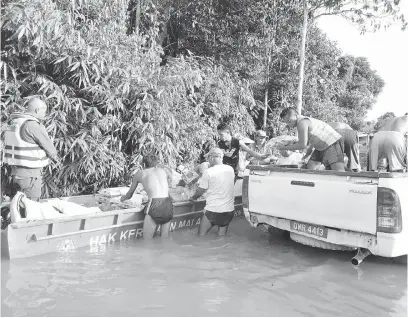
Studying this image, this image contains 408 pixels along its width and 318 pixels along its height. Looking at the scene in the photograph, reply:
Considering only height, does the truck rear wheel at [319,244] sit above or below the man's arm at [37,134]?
below

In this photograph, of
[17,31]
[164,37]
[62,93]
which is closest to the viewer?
[17,31]

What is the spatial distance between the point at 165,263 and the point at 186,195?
7.71ft

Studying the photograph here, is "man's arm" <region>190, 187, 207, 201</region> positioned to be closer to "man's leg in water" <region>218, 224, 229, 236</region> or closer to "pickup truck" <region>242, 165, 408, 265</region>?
"man's leg in water" <region>218, 224, 229, 236</region>

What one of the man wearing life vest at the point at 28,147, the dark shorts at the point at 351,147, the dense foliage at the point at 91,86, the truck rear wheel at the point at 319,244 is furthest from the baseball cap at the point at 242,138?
the man wearing life vest at the point at 28,147

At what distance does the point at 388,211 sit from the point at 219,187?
258cm

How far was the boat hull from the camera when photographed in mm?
4944

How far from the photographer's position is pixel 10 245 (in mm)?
4898

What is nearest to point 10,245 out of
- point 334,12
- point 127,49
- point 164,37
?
point 127,49

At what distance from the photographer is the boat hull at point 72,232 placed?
494cm

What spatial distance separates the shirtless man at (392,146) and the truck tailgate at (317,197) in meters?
1.51

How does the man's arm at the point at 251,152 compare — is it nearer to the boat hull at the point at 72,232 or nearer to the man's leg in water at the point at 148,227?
the boat hull at the point at 72,232

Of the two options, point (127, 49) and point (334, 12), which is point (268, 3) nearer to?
point (334, 12)

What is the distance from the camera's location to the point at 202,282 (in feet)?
14.6

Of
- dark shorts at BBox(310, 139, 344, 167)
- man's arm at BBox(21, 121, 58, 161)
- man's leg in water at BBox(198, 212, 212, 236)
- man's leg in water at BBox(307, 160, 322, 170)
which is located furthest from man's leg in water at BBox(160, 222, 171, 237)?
dark shorts at BBox(310, 139, 344, 167)
